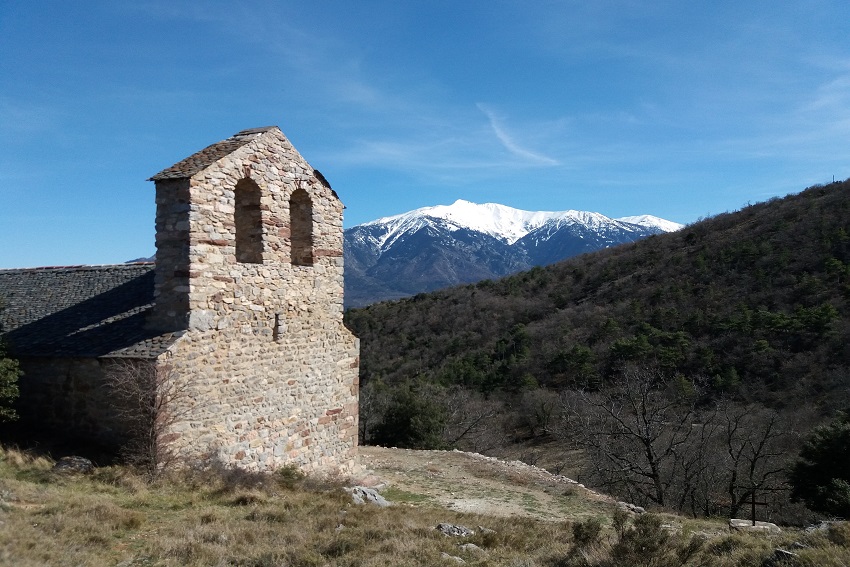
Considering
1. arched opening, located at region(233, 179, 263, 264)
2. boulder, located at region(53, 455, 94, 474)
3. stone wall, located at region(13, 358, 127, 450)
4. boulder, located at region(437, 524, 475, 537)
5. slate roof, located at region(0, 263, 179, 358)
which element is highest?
arched opening, located at region(233, 179, 263, 264)

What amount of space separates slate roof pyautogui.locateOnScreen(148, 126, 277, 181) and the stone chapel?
0.04 meters

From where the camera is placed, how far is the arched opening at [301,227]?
37.5 feet

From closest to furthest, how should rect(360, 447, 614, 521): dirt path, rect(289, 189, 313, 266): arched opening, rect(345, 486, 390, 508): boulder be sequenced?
rect(345, 486, 390, 508): boulder → rect(360, 447, 614, 521): dirt path → rect(289, 189, 313, 266): arched opening

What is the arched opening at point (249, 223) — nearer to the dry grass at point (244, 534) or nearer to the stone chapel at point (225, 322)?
the stone chapel at point (225, 322)

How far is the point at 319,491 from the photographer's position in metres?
9.52

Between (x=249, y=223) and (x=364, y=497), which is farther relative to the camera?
(x=249, y=223)

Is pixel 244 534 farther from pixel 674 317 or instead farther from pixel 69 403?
pixel 674 317

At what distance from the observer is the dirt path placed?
36.9ft

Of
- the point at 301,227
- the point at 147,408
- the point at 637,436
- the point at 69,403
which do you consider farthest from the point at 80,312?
the point at 637,436

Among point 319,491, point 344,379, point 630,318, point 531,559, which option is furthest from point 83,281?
point 630,318

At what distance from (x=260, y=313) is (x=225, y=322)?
81 centimetres

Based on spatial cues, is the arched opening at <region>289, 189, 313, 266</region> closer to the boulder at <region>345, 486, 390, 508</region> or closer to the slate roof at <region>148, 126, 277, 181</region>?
the slate roof at <region>148, 126, 277, 181</region>

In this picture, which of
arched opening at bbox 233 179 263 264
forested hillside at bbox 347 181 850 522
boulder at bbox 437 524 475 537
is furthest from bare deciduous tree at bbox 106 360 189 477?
forested hillside at bbox 347 181 850 522

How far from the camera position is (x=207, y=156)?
31.7ft
